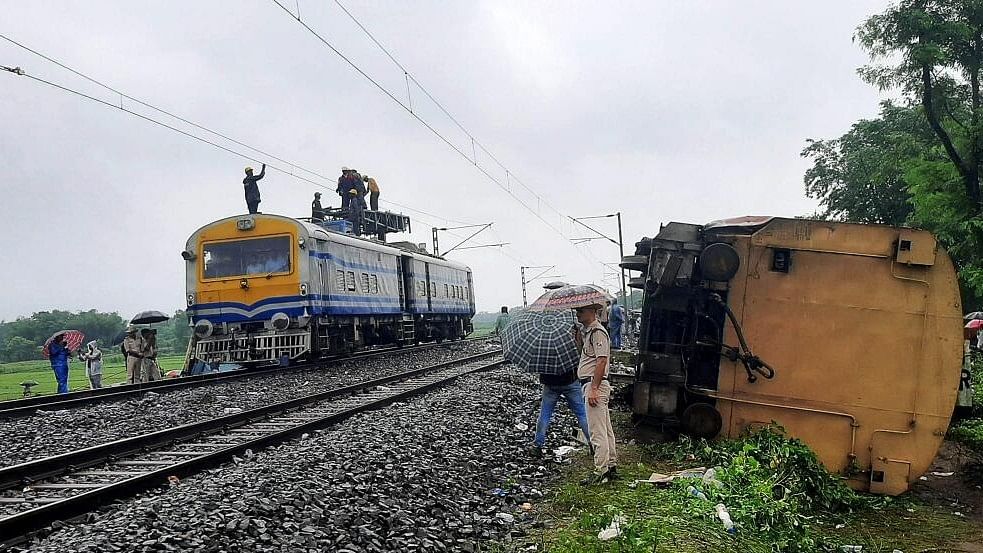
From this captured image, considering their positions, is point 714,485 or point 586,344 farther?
point 586,344

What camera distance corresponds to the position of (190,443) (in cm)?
812

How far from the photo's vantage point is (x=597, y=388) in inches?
249

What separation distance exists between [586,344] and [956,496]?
3.73m

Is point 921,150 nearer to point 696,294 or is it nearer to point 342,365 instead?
point 342,365

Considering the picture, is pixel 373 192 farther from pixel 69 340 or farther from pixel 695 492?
pixel 695 492

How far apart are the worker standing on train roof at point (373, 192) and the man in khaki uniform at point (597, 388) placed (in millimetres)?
20737

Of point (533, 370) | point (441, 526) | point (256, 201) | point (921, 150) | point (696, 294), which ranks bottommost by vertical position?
point (441, 526)

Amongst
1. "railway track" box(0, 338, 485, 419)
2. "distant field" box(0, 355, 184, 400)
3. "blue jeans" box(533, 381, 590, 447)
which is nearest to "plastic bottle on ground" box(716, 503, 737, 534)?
"blue jeans" box(533, 381, 590, 447)

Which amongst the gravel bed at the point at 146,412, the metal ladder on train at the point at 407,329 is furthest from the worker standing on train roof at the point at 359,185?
the gravel bed at the point at 146,412

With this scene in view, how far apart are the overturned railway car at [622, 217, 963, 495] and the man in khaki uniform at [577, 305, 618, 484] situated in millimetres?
813

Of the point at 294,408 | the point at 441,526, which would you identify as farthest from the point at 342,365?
the point at 441,526

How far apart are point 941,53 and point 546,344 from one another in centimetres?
1430

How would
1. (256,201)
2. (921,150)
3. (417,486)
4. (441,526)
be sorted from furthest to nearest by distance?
(921,150), (256,201), (417,486), (441,526)

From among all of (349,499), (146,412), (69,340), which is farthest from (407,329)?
(349,499)
